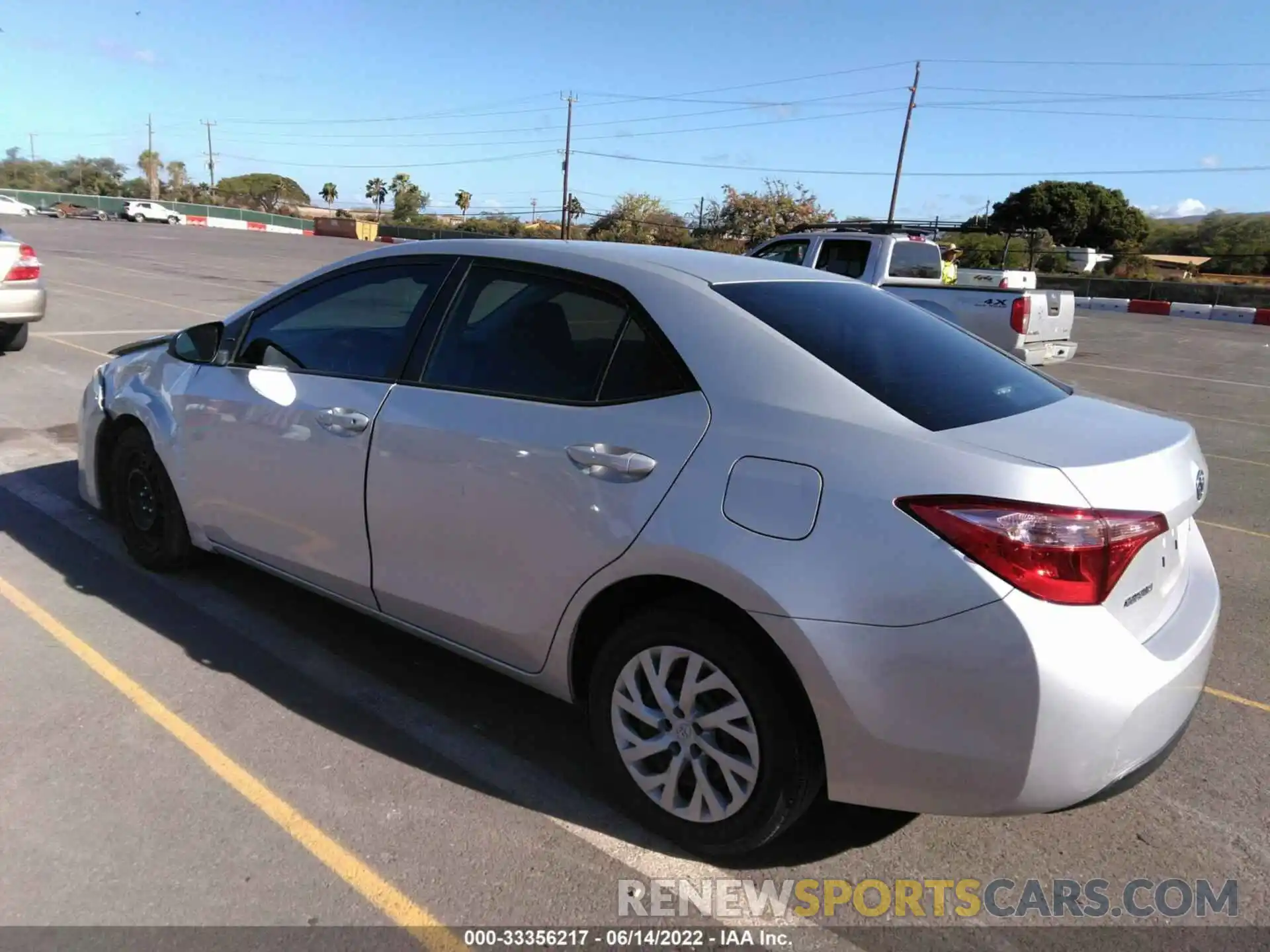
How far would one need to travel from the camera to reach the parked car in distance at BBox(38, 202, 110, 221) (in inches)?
2542

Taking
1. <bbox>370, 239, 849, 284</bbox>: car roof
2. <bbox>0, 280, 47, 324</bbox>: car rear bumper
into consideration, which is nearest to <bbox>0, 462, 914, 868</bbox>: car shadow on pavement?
<bbox>370, 239, 849, 284</bbox>: car roof

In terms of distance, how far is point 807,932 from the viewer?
2.42m

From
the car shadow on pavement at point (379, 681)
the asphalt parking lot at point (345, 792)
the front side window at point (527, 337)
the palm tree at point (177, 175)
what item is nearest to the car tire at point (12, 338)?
the car shadow on pavement at point (379, 681)

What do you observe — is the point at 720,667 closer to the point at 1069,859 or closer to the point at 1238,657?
the point at 1069,859

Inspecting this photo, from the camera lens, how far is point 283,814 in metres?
2.80

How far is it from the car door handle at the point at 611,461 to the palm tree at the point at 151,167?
109 m

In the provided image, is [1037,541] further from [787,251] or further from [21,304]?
[787,251]

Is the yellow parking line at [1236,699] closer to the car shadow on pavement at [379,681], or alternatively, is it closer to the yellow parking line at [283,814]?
the car shadow on pavement at [379,681]

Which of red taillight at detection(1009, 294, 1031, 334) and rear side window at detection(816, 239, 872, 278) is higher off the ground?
rear side window at detection(816, 239, 872, 278)

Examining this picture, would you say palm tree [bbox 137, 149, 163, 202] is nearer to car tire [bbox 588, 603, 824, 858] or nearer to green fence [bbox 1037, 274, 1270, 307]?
green fence [bbox 1037, 274, 1270, 307]

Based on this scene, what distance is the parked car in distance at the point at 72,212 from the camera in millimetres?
64562

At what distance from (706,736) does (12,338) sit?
10.9 metres

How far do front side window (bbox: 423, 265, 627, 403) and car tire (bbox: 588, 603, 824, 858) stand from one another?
2.53 ft

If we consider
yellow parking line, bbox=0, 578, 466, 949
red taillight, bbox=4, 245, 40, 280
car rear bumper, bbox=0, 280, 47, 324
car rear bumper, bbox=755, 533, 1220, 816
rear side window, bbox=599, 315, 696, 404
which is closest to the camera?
car rear bumper, bbox=755, 533, 1220, 816
